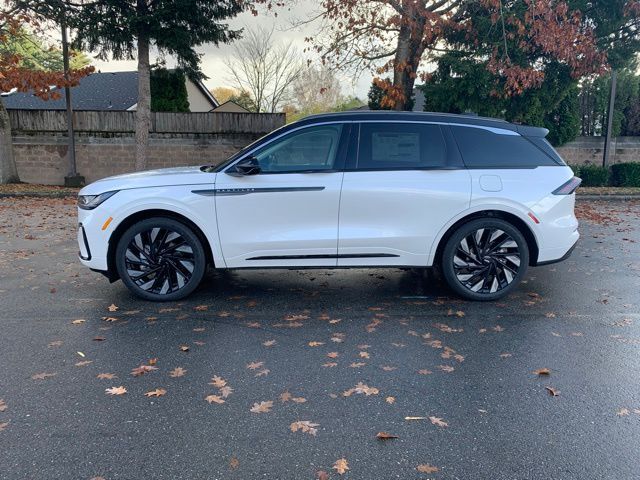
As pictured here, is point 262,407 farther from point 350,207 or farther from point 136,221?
point 136,221

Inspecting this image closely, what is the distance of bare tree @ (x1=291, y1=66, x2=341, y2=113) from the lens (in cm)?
3894

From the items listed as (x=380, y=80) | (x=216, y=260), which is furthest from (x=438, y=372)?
(x=380, y=80)

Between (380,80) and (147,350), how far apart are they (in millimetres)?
11309

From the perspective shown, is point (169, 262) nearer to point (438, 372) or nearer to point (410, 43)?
point (438, 372)

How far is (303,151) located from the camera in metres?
5.27

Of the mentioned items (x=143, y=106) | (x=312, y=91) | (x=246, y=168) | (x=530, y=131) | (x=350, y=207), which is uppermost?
(x=312, y=91)

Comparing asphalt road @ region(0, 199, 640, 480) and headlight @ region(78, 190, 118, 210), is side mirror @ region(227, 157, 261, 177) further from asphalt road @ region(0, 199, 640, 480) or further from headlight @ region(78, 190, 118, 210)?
asphalt road @ region(0, 199, 640, 480)

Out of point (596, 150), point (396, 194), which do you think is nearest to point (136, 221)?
point (396, 194)

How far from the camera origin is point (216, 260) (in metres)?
5.28

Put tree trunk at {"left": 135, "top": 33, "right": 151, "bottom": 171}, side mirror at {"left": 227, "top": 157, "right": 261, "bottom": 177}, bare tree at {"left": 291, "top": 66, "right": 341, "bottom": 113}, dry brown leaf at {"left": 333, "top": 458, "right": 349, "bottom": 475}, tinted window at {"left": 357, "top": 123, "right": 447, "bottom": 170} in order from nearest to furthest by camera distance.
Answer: dry brown leaf at {"left": 333, "top": 458, "right": 349, "bottom": 475} → side mirror at {"left": 227, "top": 157, "right": 261, "bottom": 177} → tinted window at {"left": 357, "top": 123, "right": 447, "bottom": 170} → tree trunk at {"left": 135, "top": 33, "right": 151, "bottom": 171} → bare tree at {"left": 291, "top": 66, "right": 341, "bottom": 113}

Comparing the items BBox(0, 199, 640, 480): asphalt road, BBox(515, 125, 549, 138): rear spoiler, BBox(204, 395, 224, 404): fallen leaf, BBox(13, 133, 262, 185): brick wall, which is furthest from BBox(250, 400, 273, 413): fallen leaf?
BBox(13, 133, 262, 185): brick wall

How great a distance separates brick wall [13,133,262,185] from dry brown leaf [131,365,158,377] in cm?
1429

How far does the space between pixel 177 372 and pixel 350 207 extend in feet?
7.75

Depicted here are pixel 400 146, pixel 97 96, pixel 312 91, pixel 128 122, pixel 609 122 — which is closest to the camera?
pixel 400 146
